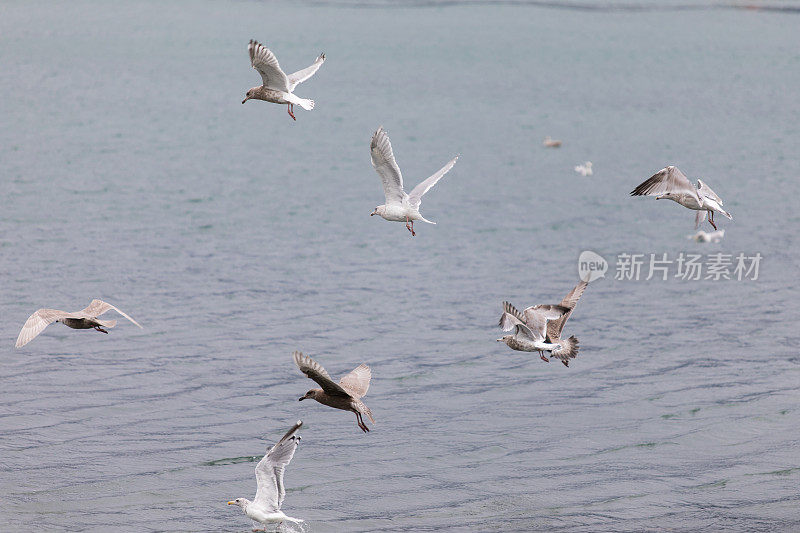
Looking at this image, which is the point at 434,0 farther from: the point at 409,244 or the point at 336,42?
the point at 409,244

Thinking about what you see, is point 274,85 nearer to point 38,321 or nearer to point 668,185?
point 38,321

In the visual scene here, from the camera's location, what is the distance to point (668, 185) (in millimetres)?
13938

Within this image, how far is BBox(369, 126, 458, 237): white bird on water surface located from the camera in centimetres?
1418

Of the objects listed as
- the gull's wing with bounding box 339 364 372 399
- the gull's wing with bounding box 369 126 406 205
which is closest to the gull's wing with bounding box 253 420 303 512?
the gull's wing with bounding box 339 364 372 399

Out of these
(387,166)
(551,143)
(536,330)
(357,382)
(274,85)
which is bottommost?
(357,382)

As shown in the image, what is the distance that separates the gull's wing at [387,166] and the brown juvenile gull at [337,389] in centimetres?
254

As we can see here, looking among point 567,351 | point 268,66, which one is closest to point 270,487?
point 567,351

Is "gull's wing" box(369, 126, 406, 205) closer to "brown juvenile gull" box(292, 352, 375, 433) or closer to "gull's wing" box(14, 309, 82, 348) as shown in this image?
"brown juvenile gull" box(292, 352, 375, 433)

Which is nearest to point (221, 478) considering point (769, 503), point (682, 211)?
point (769, 503)

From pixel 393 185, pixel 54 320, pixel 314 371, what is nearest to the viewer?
pixel 314 371

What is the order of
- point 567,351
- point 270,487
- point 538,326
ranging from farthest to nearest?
point 567,351 < point 538,326 < point 270,487

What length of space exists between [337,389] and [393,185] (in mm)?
3713

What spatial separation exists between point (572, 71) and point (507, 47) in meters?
13.9

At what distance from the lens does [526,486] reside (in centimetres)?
1623
